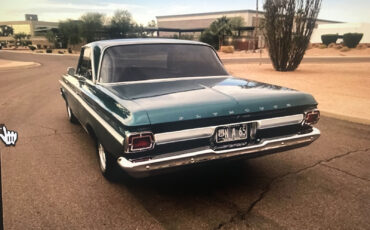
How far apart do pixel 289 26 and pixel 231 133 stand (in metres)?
13.9

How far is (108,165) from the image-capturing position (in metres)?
3.47

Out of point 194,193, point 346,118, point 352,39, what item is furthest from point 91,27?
point 194,193

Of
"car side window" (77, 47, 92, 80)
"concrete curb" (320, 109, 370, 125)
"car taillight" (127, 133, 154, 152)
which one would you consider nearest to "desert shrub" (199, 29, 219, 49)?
"concrete curb" (320, 109, 370, 125)

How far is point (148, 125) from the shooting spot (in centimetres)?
253

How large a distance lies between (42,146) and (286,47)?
13.5 m

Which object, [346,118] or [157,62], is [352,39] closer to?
[346,118]

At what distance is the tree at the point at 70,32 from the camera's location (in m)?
60.8

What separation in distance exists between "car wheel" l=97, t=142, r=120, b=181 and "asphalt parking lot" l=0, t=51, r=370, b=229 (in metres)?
0.10

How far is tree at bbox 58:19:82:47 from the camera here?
6078cm

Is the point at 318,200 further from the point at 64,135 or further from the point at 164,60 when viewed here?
the point at 64,135

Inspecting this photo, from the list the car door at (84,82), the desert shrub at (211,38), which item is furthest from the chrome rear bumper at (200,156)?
the desert shrub at (211,38)

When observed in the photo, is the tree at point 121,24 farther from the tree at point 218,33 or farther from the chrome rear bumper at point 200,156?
the chrome rear bumper at point 200,156

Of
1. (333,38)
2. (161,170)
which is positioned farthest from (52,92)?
(333,38)

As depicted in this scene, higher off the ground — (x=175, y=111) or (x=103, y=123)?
(x=175, y=111)
